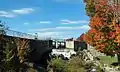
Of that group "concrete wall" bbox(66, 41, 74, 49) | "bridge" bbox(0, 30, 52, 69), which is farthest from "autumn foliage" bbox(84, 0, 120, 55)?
"concrete wall" bbox(66, 41, 74, 49)

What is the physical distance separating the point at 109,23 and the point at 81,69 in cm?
739

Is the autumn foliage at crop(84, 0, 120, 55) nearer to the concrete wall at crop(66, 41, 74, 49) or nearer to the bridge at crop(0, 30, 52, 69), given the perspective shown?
the bridge at crop(0, 30, 52, 69)

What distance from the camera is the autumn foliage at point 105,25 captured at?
189ft

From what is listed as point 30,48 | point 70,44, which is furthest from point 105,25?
point 70,44

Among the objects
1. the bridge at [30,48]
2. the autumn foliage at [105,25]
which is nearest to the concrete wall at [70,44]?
the bridge at [30,48]

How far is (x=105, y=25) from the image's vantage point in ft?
193

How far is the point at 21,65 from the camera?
5194 centimetres

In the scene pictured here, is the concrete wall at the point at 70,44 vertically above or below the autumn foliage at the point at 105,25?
below

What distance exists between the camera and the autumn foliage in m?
57.6

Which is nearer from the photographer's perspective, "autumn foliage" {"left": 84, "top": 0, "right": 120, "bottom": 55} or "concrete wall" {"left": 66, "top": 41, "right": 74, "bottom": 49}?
"autumn foliage" {"left": 84, "top": 0, "right": 120, "bottom": 55}

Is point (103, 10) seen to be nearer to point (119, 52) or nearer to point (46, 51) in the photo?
point (119, 52)

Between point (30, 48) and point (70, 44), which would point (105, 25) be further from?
point (70, 44)

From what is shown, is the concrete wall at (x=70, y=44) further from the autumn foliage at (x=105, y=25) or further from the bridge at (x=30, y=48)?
the autumn foliage at (x=105, y=25)

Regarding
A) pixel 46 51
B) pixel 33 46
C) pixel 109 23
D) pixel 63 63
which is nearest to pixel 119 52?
pixel 109 23
